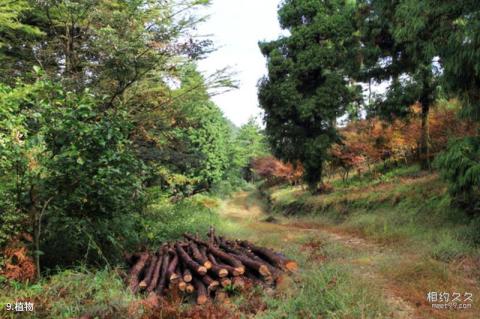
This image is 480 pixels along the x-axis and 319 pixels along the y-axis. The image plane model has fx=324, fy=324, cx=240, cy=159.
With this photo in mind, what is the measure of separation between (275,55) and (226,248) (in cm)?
1235

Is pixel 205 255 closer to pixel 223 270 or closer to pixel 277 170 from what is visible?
pixel 223 270

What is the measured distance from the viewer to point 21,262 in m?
4.74

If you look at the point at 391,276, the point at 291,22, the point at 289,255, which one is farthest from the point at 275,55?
the point at 391,276

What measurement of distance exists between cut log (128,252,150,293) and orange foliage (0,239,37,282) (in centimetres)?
137

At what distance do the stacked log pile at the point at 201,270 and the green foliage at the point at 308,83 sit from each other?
34.1 feet

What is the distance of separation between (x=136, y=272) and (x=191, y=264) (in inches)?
34.8

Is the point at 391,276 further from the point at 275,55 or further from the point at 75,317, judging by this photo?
the point at 275,55

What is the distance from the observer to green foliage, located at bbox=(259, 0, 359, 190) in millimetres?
15227

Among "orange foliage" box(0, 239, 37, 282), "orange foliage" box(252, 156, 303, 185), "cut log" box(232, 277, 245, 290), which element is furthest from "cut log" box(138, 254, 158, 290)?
"orange foliage" box(252, 156, 303, 185)

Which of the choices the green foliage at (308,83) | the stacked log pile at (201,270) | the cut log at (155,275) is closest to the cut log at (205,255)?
the stacked log pile at (201,270)

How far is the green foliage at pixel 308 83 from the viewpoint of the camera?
599 inches

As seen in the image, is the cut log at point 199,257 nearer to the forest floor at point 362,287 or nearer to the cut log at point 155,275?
→ the cut log at point 155,275

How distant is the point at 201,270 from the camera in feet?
16.2

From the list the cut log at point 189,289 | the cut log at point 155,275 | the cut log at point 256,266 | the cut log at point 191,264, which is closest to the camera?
the cut log at point 189,289
